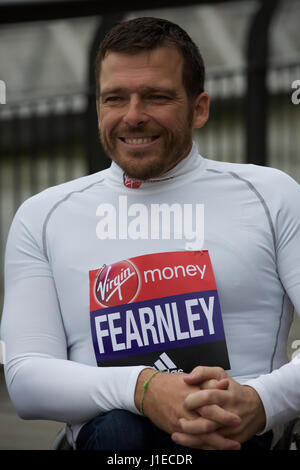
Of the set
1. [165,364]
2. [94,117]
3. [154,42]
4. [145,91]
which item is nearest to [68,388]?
[165,364]

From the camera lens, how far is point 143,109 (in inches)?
88.3

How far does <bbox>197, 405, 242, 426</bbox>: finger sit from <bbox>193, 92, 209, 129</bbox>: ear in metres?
0.79

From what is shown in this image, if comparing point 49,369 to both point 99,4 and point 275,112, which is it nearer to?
point 99,4

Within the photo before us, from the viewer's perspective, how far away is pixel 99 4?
3.67 metres

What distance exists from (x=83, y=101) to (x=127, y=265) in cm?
329

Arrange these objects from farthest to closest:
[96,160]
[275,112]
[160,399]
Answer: [275,112], [96,160], [160,399]

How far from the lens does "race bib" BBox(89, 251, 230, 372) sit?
212 cm

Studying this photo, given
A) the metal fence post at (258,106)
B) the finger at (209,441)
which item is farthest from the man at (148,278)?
the metal fence post at (258,106)

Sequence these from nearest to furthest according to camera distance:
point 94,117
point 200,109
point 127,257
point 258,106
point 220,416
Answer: point 220,416
point 127,257
point 200,109
point 258,106
point 94,117

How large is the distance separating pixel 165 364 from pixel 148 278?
8.3 inches

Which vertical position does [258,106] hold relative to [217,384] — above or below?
above

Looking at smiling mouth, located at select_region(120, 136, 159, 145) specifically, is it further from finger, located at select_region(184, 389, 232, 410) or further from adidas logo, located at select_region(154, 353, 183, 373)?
finger, located at select_region(184, 389, 232, 410)

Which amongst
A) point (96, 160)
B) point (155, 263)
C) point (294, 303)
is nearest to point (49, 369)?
point (155, 263)

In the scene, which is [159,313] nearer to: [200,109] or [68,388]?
[68,388]
